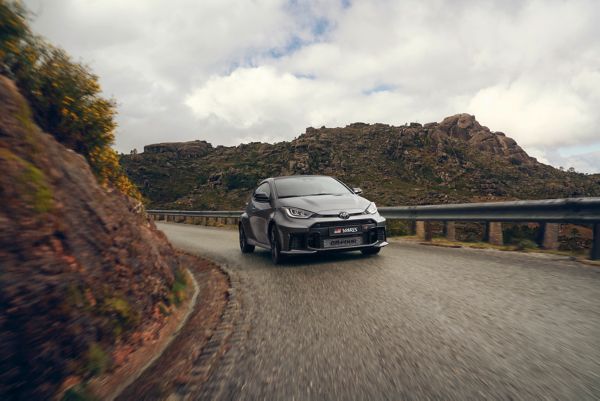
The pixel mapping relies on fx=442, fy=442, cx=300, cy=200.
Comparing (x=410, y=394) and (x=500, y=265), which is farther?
(x=500, y=265)

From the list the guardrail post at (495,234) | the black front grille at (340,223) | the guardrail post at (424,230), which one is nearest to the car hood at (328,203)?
the black front grille at (340,223)

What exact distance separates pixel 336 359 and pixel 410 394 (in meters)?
0.67

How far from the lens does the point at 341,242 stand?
6.75m

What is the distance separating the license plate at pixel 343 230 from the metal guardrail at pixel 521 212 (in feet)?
9.88

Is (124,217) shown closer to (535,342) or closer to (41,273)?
(41,273)

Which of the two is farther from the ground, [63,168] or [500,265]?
[63,168]

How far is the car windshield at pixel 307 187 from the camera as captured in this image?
7.77 metres

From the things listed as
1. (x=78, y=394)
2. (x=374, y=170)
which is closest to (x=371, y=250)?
(x=78, y=394)

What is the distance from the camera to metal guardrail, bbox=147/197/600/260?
6297 mm

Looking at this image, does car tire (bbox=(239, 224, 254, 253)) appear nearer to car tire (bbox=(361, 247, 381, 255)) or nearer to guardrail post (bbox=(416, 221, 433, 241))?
car tire (bbox=(361, 247, 381, 255))

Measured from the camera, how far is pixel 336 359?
2848mm

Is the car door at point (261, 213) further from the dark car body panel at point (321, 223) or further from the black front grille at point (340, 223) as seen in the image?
the black front grille at point (340, 223)

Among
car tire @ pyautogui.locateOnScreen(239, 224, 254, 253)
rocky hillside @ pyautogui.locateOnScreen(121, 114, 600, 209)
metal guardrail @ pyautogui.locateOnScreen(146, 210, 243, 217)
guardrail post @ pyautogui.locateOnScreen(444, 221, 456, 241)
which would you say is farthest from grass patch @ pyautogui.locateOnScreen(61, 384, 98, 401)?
rocky hillside @ pyautogui.locateOnScreen(121, 114, 600, 209)

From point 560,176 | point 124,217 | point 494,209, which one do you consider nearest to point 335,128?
point 560,176
